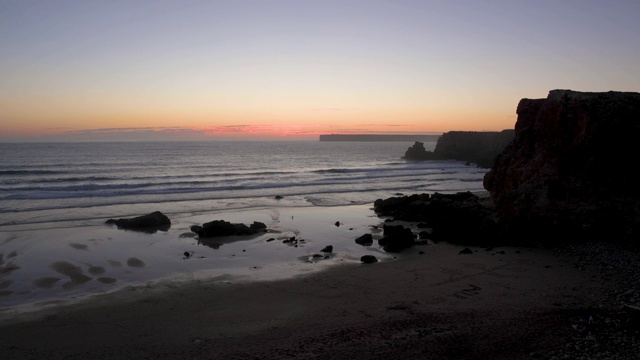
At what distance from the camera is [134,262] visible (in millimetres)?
14086

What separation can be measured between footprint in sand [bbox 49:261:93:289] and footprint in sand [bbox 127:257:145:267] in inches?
54.9

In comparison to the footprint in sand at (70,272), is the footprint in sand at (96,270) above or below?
below

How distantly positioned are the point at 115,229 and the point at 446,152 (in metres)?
72.9

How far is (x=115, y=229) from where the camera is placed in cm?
1931

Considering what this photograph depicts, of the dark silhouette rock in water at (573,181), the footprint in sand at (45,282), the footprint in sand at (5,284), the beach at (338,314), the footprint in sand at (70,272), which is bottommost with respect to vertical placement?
the footprint in sand at (70,272)

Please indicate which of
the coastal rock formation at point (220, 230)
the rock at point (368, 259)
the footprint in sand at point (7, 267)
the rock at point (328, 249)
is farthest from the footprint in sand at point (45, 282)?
the rock at point (368, 259)

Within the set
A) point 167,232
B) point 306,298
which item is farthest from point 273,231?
point 306,298

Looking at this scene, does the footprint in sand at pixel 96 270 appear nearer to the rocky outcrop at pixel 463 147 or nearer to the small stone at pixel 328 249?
the small stone at pixel 328 249

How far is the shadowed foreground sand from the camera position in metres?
7.45

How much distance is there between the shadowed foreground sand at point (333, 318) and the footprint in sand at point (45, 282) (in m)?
2.07

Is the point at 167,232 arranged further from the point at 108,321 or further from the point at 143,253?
the point at 108,321

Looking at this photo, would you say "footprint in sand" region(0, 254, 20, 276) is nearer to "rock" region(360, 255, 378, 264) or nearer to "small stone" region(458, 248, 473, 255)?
"rock" region(360, 255, 378, 264)

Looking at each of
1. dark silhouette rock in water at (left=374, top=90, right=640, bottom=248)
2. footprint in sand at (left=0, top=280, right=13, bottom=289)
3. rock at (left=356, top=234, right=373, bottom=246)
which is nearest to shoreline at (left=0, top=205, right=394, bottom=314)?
footprint in sand at (left=0, top=280, right=13, bottom=289)

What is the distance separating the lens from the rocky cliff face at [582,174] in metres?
13.6
